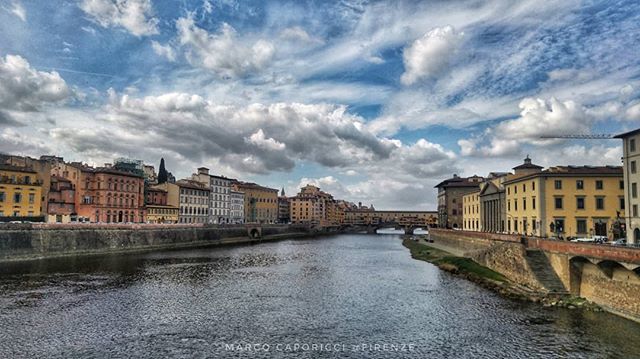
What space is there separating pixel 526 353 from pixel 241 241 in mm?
117825

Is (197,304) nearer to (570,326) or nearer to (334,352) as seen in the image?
(334,352)

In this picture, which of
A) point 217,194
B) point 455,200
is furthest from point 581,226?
point 217,194

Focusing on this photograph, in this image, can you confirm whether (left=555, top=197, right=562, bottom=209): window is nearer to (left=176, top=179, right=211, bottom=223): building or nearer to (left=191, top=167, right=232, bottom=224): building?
(left=176, top=179, right=211, bottom=223): building

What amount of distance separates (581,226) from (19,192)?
9906 cm

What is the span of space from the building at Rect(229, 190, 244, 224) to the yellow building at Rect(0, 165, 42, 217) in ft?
281

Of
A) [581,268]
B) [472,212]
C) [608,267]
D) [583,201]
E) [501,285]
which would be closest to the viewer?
[608,267]

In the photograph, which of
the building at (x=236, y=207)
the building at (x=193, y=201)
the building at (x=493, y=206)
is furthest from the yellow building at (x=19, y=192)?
the building at (x=493, y=206)

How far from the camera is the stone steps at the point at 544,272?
135 ft

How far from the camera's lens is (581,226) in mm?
56250

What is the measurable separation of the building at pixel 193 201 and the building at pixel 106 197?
19923 mm

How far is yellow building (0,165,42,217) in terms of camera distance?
82750 mm

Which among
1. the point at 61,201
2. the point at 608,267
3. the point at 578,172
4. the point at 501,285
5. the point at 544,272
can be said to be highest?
the point at 578,172

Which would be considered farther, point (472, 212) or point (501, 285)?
point (472, 212)

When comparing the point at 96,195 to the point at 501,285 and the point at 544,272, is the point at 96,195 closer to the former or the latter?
the point at 501,285
